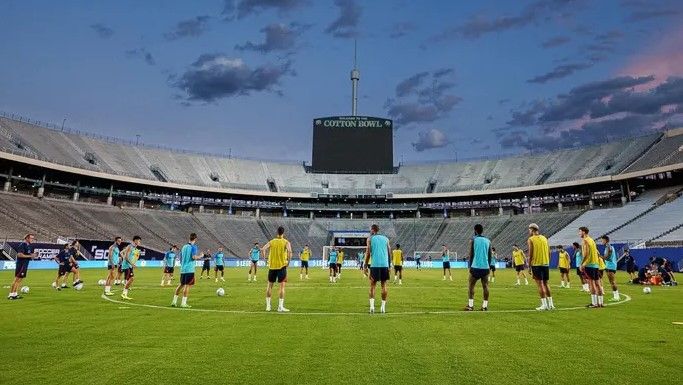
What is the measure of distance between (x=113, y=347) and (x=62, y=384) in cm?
226

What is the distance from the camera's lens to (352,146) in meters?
77.0

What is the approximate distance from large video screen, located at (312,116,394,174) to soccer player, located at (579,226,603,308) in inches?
2435

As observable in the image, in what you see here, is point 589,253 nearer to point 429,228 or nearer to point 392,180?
point 429,228

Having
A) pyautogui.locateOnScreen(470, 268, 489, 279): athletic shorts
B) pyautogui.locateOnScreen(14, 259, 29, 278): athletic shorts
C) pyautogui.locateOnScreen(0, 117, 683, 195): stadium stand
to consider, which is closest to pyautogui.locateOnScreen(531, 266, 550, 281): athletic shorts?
pyautogui.locateOnScreen(470, 268, 489, 279): athletic shorts

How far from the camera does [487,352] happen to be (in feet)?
22.6

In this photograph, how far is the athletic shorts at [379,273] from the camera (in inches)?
486

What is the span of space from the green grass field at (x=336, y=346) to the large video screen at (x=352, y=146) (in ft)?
210

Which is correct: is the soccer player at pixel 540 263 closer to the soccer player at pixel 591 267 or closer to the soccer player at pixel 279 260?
the soccer player at pixel 591 267

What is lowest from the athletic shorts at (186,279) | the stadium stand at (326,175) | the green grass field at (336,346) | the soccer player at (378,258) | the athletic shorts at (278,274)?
the green grass field at (336,346)

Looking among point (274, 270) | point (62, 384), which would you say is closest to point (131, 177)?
point (274, 270)

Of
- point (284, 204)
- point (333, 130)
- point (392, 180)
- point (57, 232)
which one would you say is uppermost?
point (333, 130)

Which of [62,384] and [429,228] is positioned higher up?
[429,228]

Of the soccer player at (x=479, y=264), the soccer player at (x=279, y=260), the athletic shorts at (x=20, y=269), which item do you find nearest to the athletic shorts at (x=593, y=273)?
the soccer player at (x=479, y=264)

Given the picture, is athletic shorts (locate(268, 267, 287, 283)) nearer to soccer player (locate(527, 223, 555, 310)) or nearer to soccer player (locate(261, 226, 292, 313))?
soccer player (locate(261, 226, 292, 313))
